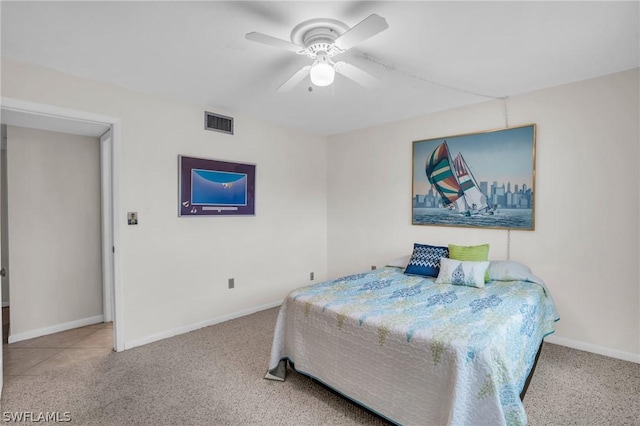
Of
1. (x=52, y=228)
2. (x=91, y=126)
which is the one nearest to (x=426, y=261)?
(x=91, y=126)

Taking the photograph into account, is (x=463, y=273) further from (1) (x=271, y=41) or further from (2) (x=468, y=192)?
(1) (x=271, y=41)

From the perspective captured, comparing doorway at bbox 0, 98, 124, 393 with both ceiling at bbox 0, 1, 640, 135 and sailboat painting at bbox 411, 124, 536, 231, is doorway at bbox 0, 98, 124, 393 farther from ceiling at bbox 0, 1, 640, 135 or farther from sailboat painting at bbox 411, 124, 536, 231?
sailboat painting at bbox 411, 124, 536, 231

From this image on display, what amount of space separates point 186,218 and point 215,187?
46cm

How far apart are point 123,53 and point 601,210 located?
398 cm

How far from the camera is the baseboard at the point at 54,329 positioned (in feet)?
10.3

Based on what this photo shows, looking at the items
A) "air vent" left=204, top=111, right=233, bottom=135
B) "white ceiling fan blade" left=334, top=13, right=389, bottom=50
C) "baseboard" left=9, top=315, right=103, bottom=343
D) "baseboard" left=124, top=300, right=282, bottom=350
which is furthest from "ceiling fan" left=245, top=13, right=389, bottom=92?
"baseboard" left=9, top=315, right=103, bottom=343

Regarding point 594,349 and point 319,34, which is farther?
point 594,349

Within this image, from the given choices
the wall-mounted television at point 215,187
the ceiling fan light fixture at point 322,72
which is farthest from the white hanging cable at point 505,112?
the wall-mounted television at point 215,187

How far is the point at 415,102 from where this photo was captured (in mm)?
3398

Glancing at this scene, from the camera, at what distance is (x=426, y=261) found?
3.21 metres

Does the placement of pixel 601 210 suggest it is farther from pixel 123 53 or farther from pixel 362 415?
pixel 123 53

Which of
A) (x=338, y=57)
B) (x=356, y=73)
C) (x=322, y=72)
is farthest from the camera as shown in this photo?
(x=338, y=57)

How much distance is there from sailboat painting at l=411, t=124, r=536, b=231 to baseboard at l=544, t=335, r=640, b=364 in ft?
3.47

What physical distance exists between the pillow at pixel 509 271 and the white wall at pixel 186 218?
8.01 feet
